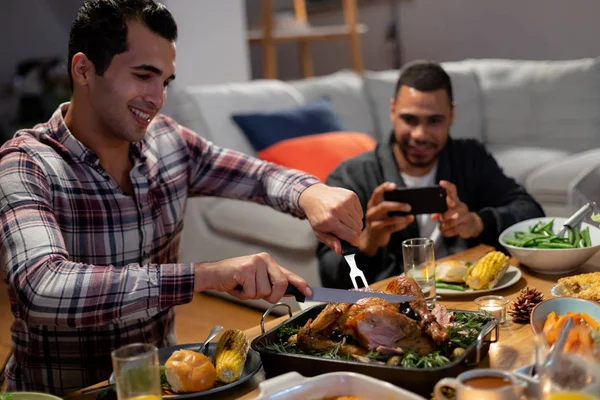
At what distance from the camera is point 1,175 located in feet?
4.89

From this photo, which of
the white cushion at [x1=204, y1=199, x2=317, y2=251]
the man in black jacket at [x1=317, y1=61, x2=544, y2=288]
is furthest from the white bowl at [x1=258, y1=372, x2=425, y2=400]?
the white cushion at [x1=204, y1=199, x2=317, y2=251]

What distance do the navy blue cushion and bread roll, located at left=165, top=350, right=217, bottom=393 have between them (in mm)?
2444

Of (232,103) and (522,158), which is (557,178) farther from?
(232,103)

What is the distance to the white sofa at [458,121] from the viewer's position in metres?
3.41

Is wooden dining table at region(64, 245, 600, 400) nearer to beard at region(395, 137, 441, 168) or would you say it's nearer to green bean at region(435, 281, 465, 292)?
green bean at region(435, 281, 465, 292)

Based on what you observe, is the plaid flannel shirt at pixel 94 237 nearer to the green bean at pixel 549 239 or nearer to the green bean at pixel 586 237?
the green bean at pixel 549 239

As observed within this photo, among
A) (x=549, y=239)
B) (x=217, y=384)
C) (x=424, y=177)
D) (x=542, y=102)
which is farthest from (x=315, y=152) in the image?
(x=217, y=384)

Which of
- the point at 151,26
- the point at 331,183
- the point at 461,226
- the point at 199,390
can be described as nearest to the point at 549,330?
the point at 199,390

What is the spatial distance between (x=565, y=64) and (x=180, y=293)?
139 inches

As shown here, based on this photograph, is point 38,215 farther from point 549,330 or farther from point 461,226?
point 461,226

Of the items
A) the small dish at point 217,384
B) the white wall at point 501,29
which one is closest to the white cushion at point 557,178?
the white wall at point 501,29

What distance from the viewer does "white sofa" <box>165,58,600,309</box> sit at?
341cm

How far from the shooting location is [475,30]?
580 cm

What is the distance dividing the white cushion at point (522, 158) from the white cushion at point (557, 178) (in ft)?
0.21
